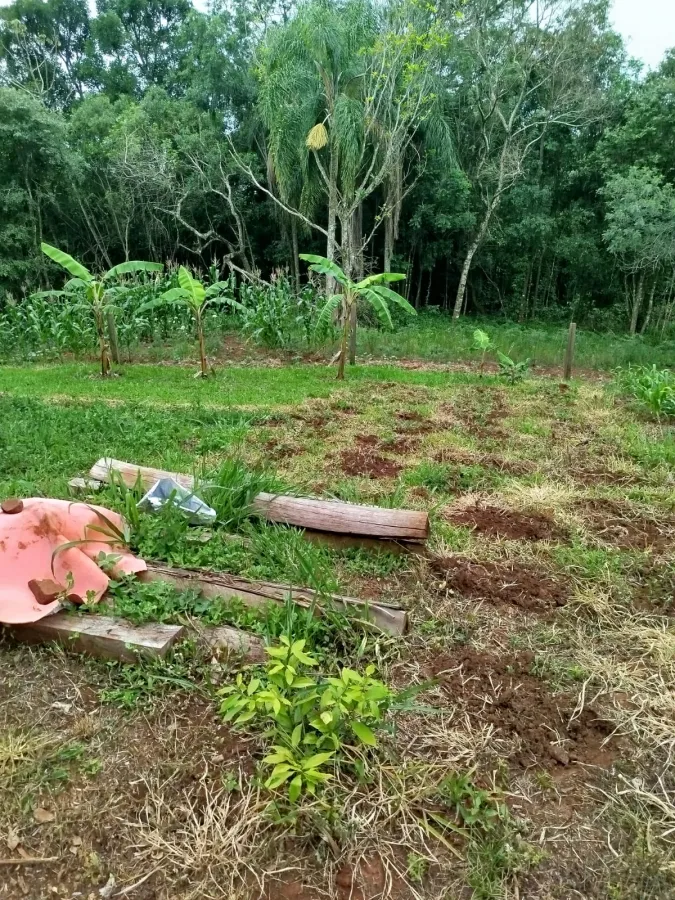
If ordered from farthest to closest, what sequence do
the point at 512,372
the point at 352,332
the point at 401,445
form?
the point at 352,332 < the point at 512,372 < the point at 401,445

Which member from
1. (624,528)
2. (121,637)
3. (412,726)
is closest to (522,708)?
(412,726)

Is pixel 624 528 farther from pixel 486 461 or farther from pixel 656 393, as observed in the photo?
pixel 656 393

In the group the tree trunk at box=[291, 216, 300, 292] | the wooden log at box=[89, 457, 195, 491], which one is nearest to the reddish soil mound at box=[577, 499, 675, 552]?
the wooden log at box=[89, 457, 195, 491]

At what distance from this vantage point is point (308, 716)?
6.09 ft

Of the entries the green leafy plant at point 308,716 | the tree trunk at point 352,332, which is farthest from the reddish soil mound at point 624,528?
the tree trunk at point 352,332

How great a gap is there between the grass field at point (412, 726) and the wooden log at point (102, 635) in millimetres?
55

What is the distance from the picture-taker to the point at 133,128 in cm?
1647

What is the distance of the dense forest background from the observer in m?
13.8

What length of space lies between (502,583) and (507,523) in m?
0.72

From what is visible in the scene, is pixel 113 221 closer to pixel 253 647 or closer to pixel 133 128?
pixel 133 128

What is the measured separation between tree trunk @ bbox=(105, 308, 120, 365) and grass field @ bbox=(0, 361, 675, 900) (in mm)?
5270

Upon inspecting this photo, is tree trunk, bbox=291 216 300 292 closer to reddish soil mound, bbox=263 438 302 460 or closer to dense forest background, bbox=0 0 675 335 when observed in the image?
dense forest background, bbox=0 0 675 335

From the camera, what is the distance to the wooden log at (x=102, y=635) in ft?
7.27

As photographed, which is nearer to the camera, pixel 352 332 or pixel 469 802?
pixel 469 802
